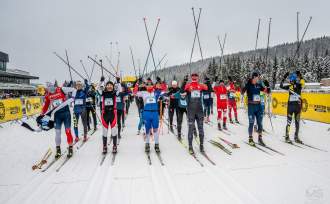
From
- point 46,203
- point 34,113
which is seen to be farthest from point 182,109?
point 34,113

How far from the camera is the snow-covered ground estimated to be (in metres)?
4.38

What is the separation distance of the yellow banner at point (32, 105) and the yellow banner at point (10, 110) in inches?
43.1

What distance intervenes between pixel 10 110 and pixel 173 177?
13508mm

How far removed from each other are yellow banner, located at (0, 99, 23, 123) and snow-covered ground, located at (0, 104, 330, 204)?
689 cm

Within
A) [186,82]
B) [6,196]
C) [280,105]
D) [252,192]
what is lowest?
[6,196]

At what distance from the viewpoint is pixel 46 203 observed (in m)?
4.29

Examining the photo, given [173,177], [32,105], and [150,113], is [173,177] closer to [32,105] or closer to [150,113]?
[150,113]

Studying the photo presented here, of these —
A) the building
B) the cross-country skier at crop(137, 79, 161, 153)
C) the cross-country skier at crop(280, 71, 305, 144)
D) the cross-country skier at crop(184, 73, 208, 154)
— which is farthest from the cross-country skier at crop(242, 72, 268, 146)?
the building

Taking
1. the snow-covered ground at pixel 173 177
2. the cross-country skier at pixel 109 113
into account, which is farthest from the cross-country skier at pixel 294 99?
the cross-country skier at pixel 109 113

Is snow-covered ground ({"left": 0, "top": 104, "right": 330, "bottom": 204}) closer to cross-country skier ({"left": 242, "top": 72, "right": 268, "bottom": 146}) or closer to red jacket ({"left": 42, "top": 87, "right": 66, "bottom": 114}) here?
cross-country skier ({"left": 242, "top": 72, "right": 268, "bottom": 146})

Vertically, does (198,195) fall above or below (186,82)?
below

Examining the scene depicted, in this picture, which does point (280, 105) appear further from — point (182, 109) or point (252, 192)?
point (252, 192)

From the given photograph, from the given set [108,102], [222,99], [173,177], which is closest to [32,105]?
[108,102]

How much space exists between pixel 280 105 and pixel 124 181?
12.6m
